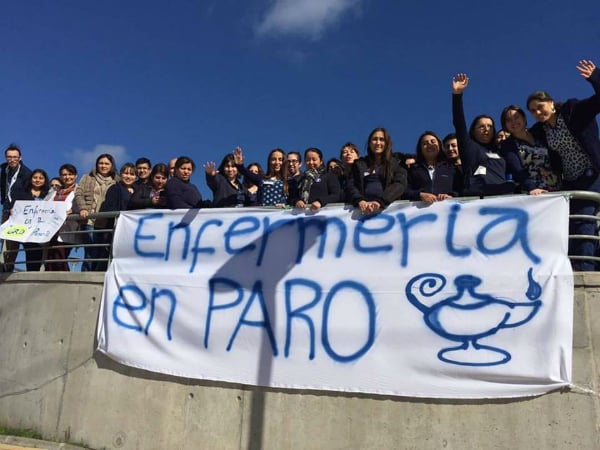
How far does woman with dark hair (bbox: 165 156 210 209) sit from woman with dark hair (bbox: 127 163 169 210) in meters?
0.21

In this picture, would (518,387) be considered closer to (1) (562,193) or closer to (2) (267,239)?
(1) (562,193)

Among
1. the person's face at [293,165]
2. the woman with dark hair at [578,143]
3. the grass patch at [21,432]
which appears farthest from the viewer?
the person's face at [293,165]

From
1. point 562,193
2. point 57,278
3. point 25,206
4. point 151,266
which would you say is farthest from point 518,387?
point 25,206

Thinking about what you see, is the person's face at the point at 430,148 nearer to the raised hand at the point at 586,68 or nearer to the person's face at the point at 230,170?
the raised hand at the point at 586,68

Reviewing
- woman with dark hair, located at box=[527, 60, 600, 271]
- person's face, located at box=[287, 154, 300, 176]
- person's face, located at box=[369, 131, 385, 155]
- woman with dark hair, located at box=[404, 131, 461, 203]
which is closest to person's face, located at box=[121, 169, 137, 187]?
person's face, located at box=[287, 154, 300, 176]

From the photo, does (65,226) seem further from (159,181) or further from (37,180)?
(159,181)

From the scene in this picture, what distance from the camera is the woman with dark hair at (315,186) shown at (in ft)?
15.6

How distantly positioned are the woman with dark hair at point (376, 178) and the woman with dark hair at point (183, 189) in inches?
78.9

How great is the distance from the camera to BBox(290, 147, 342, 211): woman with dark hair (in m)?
4.77

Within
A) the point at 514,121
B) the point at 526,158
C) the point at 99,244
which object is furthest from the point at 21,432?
the point at 514,121

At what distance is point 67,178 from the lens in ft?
22.2

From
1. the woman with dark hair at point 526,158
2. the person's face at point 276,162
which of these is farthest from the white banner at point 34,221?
the woman with dark hair at point 526,158

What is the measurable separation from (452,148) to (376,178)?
96 cm

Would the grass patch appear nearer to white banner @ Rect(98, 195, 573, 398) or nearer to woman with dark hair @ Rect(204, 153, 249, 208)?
white banner @ Rect(98, 195, 573, 398)
